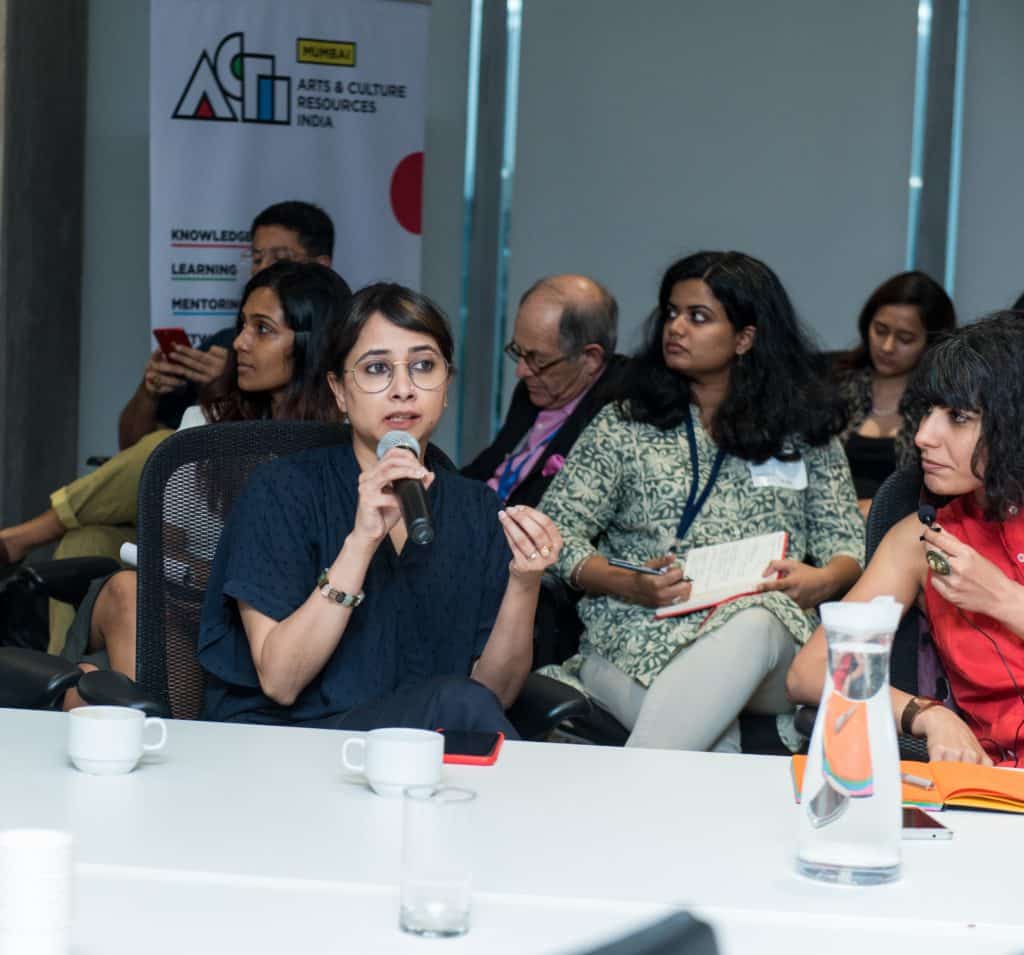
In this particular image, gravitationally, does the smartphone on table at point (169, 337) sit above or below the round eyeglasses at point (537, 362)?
below

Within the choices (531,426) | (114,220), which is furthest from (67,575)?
(114,220)

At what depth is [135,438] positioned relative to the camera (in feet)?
15.6

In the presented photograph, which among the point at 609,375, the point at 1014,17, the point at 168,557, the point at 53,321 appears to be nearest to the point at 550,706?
the point at 168,557

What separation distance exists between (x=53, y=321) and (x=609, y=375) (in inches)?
99.6

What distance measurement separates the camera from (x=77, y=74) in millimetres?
6000

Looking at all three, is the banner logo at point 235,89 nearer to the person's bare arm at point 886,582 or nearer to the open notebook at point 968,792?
the person's bare arm at point 886,582

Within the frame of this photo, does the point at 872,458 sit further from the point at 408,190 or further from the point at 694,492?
A: the point at 408,190

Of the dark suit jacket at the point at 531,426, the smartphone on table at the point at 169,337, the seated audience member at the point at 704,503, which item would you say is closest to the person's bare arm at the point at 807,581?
the seated audience member at the point at 704,503

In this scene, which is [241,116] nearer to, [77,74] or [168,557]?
[77,74]

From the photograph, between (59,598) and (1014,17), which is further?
(1014,17)

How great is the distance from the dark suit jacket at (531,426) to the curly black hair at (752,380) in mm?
181

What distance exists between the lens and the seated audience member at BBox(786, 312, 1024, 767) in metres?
2.33

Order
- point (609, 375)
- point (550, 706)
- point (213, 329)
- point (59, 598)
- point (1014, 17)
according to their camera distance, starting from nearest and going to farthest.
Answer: point (550, 706), point (59, 598), point (609, 375), point (213, 329), point (1014, 17)

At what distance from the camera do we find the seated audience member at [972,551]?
7.64ft
